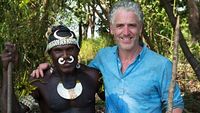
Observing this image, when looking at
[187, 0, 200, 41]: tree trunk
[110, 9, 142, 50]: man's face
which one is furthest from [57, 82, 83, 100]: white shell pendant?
[187, 0, 200, 41]: tree trunk

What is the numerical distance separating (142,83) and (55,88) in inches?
24.7

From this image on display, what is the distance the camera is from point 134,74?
→ 122 inches

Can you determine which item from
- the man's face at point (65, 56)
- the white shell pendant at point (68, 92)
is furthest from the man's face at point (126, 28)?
the white shell pendant at point (68, 92)

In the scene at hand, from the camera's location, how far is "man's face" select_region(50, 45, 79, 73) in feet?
10.5

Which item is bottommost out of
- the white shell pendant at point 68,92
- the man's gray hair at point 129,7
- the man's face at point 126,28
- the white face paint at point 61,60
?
the white shell pendant at point 68,92

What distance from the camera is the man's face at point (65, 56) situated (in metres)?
3.19

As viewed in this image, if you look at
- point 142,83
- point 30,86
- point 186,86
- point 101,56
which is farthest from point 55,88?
A: point 186,86

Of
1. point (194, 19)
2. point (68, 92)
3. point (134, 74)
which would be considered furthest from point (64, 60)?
point (194, 19)

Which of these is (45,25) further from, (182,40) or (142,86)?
(142,86)

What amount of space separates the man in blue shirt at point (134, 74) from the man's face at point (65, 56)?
0.88ft

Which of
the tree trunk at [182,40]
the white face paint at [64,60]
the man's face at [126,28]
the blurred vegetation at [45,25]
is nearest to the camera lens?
the man's face at [126,28]

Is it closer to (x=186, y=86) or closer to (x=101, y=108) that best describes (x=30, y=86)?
(x=101, y=108)

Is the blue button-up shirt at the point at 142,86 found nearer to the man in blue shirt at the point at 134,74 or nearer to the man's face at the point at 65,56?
the man in blue shirt at the point at 134,74

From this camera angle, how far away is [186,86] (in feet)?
32.6
